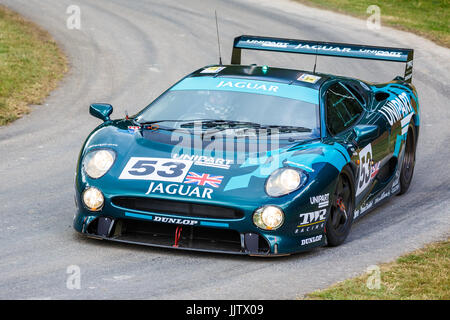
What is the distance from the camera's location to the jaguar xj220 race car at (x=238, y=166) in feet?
21.6

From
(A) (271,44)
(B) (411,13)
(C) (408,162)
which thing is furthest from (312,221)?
(B) (411,13)

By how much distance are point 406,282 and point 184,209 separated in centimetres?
169

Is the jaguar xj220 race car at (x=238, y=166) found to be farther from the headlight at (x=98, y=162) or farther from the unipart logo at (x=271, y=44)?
the unipart logo at (x=271, y=44)

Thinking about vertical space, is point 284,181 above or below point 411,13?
above

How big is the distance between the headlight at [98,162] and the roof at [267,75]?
168cm

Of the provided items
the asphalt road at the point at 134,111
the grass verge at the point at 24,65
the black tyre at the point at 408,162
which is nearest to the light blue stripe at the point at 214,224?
the asphalt road at the point at 134,111

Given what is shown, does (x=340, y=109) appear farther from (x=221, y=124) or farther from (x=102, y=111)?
(x=102, y=111)

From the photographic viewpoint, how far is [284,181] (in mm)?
6660

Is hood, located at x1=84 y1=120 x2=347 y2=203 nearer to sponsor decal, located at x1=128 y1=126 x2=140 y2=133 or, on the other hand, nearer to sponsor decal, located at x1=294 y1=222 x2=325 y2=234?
sponsor decal, located at x1=128 y1=126 x2=140 y2=133

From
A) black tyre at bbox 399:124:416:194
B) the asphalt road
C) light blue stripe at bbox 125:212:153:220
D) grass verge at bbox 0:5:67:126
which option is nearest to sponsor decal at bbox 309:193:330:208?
the asphalt road

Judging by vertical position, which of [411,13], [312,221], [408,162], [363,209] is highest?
[312,221]

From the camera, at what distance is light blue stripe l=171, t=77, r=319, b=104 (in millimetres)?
7902

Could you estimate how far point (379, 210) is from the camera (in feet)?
28.5
